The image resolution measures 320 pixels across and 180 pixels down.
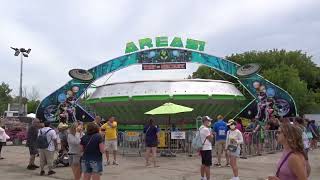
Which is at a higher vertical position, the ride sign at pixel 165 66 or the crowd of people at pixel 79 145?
the ride sign at pixel 165 66

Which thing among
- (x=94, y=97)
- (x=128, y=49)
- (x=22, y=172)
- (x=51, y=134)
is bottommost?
(x=22, y=172)

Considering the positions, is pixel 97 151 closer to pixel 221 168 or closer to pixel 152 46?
pixel 221 168

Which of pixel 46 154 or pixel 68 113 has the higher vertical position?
pixel 68 113

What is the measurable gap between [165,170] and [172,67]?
16013 millimetres

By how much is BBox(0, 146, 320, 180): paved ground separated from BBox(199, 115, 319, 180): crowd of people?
715mm

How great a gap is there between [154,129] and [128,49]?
15070mm

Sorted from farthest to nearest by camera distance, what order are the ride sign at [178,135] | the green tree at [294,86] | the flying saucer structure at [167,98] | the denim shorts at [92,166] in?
1. the green tree at [294,86]
2. the flying saucer structure at [167,98]
3. the ride sign at [178,135]
4. the denim shorts at [92,166]

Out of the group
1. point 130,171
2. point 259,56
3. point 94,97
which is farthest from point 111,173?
point 259,56

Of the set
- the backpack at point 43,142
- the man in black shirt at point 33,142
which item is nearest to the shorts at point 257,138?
the man in black shirt at point 33,142

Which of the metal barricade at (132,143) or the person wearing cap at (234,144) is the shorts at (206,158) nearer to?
the person wearing cap at (234,144)

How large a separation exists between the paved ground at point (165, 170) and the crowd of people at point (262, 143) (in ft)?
2.35

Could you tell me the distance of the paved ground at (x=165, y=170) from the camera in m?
14.1

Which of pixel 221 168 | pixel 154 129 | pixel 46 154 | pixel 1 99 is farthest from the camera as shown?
pixel 1 99

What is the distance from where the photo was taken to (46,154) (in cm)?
1477
